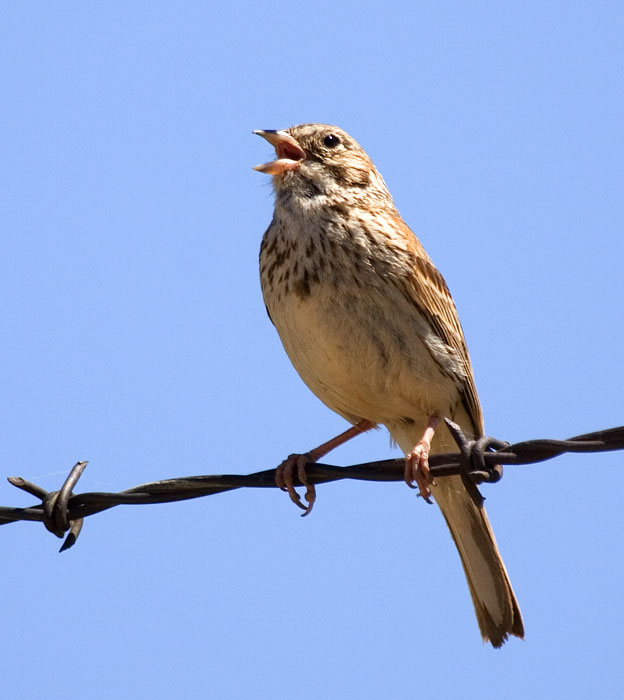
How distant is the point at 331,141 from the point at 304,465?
2412 millimetres

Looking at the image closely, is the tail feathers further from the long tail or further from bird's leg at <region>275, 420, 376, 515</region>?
bird's leg at <region>275, 420, 376, 515</region>

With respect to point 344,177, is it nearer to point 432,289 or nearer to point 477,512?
point 432,289

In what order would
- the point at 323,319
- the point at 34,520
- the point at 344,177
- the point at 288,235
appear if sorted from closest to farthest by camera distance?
the point at 34,520 → the point at 323,319 → the point at 288,235 → the point at 344,177

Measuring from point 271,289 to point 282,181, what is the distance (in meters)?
0.72

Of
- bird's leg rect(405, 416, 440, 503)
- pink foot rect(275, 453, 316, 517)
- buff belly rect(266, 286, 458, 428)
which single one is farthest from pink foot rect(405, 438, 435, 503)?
buff belly rect(266, 286, 458, 428)

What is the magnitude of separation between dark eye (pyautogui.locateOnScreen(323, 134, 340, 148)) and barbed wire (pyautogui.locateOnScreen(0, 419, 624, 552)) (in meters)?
2.59

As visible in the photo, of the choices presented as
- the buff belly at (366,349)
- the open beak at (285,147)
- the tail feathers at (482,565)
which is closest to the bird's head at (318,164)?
the open beak at (285,147)

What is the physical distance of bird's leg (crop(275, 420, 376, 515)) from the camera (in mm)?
4816

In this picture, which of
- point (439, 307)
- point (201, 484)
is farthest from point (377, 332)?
point (201, 484)

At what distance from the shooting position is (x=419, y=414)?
5.78m

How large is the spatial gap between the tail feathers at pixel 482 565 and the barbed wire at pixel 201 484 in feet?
4.92

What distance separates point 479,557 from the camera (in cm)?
569

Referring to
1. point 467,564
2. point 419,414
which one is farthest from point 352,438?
point 467,564

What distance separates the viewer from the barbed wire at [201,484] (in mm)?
3930
